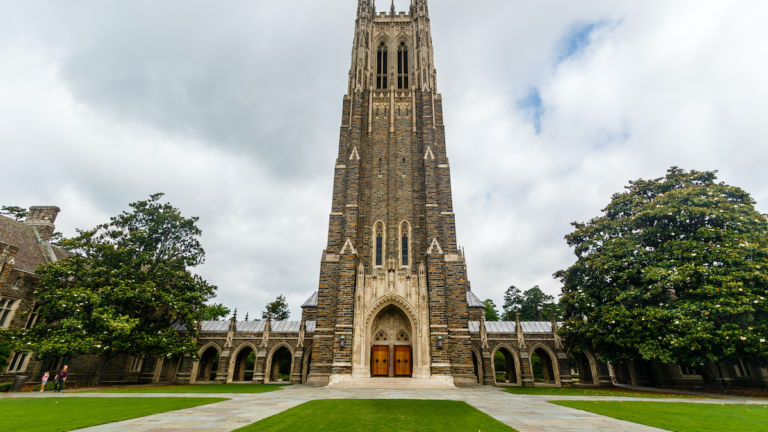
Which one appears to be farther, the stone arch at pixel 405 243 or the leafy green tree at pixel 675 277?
the stone arch at pixel 405 243

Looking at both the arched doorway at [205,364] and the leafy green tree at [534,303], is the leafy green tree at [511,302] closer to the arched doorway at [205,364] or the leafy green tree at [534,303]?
the leafy green tree at [534,303]

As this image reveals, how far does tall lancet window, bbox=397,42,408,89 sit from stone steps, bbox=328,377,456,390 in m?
23.7

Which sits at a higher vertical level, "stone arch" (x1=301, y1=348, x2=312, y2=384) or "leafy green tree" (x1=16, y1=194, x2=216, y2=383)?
"leafy green tree" (x1=16, y1=194, x2=216, y2=383)

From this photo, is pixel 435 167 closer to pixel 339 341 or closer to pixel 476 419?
pixel 339 341

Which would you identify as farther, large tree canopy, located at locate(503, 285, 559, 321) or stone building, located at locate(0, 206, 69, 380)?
large tree canopy, located at locate(503, 285, 559, 321)

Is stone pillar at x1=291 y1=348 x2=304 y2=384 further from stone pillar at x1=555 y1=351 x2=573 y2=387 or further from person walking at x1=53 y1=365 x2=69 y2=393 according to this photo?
stone pillar at x1=555 y1=351 x2=573 y2=387

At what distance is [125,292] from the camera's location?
20.2 m

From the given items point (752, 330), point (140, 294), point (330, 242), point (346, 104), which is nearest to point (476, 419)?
point (752, 330)

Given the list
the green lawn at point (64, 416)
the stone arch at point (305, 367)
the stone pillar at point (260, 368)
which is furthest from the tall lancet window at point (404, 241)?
the green lawn at point (64, 416)

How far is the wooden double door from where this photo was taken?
71.2ft

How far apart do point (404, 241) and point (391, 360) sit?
789 cm

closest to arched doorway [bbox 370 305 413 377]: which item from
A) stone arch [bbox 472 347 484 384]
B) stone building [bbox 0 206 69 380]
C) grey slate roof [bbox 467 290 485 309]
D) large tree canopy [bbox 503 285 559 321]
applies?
stone arch [bbox 472 347 484 384]

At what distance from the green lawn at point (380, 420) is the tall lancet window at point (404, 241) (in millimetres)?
14232

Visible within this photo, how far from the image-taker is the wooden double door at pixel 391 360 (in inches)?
854
